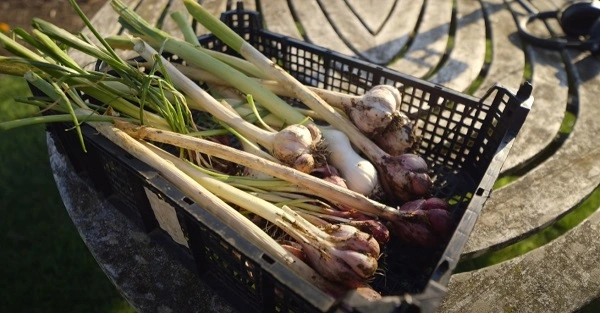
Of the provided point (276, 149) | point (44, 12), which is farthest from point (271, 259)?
point (44, 12)

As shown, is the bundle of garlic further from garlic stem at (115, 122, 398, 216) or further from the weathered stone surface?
the weathered stone surface

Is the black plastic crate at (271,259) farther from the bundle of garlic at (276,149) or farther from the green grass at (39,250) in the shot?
the green grass at (39,250)

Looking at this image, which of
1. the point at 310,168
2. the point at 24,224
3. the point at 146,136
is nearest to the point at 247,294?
the point at 310,168

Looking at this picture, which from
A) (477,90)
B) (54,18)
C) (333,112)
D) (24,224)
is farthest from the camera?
(54,18)

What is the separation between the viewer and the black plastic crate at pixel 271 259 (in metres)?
0.88

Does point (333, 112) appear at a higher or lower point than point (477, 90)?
higher

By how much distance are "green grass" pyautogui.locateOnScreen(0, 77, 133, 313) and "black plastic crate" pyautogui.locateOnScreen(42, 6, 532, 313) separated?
51 cm

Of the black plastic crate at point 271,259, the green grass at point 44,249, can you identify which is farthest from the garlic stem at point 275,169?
the green grass at point 44,249

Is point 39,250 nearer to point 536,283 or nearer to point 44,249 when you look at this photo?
point 44,249

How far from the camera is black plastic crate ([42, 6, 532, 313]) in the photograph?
877mm

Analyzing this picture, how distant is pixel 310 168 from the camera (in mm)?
1350

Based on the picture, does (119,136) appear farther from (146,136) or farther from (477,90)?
(477,90)

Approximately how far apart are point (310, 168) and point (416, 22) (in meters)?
1.95

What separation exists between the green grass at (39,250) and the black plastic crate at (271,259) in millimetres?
506
